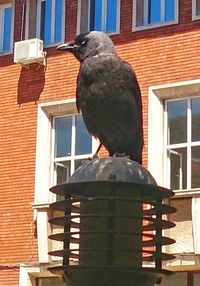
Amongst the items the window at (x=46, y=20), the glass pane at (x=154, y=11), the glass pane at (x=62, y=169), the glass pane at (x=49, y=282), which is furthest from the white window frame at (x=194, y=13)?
the glass pane at (x=49, y=282)

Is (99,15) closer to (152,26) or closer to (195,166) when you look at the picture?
(152,26)

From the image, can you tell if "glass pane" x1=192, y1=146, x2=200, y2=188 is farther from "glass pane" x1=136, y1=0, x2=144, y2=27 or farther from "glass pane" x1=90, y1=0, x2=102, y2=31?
"glass pane" x1=90, y1=0, x2=102, y2=31

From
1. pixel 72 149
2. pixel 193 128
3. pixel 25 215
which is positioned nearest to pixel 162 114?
pixel 193 128

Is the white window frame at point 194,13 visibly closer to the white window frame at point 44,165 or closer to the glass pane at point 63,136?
the white window frame at point 44,165

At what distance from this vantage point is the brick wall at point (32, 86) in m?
15.2

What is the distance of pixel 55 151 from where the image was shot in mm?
16453

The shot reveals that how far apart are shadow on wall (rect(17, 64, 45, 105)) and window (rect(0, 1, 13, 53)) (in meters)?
0.69

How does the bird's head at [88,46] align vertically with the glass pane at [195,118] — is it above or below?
below

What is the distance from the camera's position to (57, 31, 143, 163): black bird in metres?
4.89

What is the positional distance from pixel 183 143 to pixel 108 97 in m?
10.00

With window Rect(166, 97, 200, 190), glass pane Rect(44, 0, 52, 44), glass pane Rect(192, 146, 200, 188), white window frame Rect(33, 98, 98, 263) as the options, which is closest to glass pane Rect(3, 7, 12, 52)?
glass pane Rect(44, 0, 52, 44)

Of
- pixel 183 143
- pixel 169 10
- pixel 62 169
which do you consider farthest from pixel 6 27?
pixel 183 143

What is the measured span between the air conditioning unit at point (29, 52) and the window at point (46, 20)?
36cm

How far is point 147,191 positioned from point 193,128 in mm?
10811
